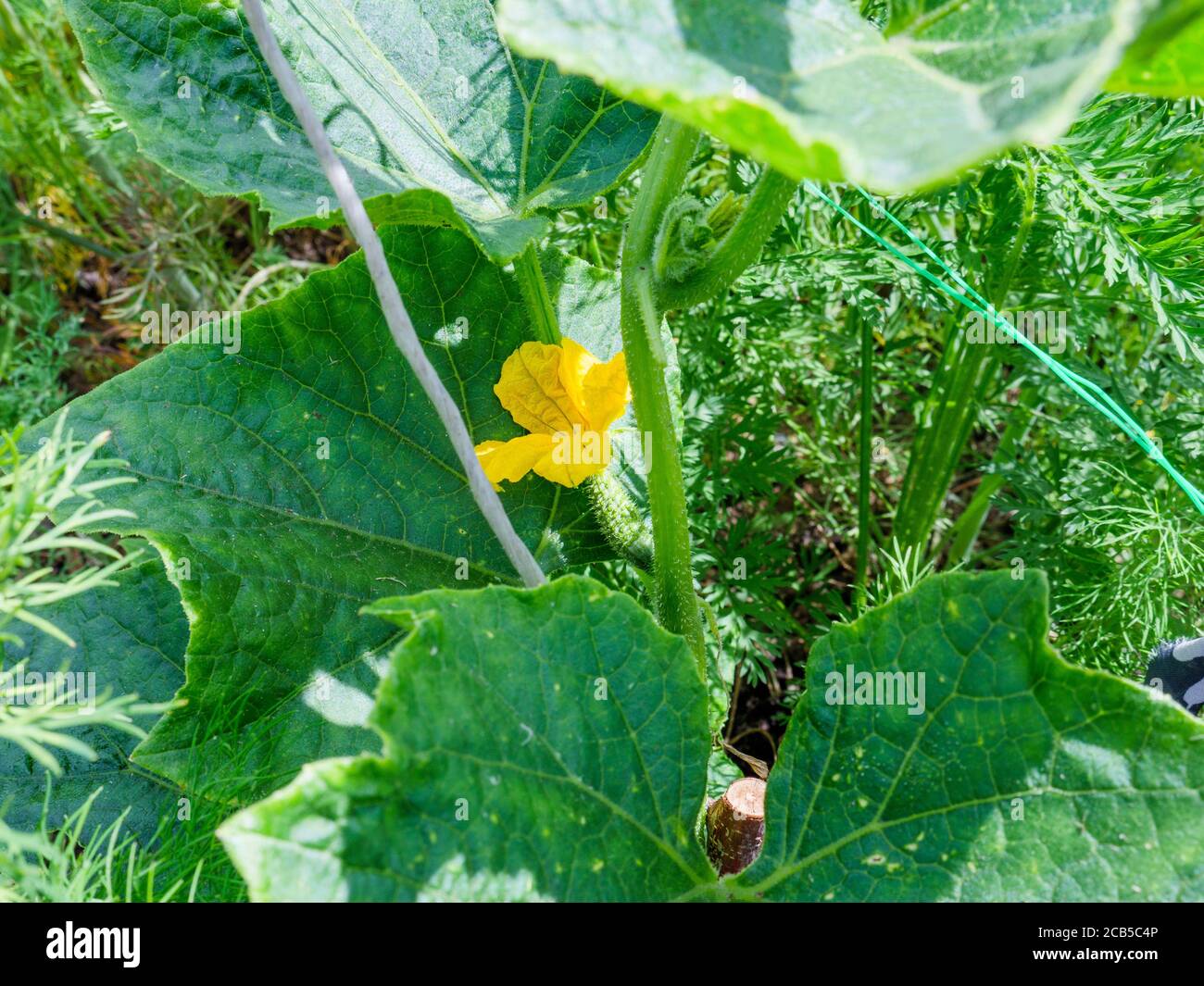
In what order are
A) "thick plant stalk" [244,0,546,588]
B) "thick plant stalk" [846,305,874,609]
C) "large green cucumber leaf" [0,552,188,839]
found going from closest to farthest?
"thick plant stalk" [244,0,546,588] < "large green cucumber leaf" [0,552,188,839] < "thick plant stalk" [846,305,874,609]

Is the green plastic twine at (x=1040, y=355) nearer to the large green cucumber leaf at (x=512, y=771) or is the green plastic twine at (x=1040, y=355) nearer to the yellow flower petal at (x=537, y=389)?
the yellow flower petal at (x=537, y=389)

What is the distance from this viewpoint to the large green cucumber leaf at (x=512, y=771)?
100cm

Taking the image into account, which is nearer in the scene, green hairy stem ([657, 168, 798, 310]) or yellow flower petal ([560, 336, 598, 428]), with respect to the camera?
green hairy stem ([657, 168, 798, 310])

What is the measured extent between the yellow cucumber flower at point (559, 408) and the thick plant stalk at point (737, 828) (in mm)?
525

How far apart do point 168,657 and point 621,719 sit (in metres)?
0.90

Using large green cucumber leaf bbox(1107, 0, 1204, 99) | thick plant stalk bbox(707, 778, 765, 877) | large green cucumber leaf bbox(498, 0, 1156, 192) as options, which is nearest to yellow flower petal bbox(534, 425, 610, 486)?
thick plant stalk bbox(707, 778, 765, 877)

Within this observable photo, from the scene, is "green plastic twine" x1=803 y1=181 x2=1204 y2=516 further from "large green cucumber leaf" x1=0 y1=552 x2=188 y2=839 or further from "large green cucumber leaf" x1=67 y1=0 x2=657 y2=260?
"large green cucumber leaf" x1=0 y1=552 x2=188 y2=839

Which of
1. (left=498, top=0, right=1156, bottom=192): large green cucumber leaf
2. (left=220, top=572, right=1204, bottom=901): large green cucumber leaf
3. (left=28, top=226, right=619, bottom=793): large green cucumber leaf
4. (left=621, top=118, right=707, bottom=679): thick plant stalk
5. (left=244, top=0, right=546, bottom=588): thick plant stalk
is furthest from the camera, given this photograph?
(left=28, top=226, right=619, bottom=793): large green cucumber leaf

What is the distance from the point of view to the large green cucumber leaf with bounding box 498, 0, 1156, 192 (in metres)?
0.78

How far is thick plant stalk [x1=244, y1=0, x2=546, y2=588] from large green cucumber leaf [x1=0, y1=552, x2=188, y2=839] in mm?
709

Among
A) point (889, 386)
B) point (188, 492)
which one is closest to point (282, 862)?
point (188, 492)

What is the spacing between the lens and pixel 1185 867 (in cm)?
116
